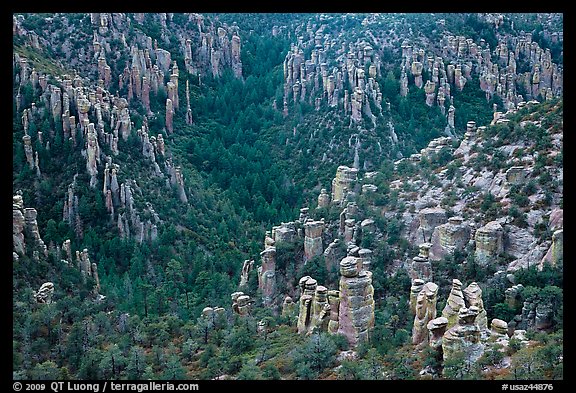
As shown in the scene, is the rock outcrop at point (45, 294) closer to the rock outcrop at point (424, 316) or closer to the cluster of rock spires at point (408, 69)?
the rock outcrop at point (424, 316)

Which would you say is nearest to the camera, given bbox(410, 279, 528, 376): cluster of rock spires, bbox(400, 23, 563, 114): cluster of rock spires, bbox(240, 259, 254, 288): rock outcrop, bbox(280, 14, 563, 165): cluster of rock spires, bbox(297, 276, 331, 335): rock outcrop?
bbox(410, 279, 528, 376): cluster of rock spires

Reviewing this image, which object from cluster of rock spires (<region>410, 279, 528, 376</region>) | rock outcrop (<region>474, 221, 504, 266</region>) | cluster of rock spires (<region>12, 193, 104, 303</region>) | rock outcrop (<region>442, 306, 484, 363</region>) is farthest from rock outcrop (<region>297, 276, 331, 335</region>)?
cluster of rock spires (<region>12, 193, 104, 303</region>)

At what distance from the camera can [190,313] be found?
42.0 m

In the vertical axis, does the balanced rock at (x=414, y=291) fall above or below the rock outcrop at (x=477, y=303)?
below

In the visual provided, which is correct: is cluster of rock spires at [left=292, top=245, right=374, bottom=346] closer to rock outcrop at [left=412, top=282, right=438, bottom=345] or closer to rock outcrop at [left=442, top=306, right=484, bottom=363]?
rock outcrop at [left=412, top=282, right=438, bottom=345]

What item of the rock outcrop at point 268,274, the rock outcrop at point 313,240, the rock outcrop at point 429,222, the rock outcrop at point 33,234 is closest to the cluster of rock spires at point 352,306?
the rock outcrop at point 429,222

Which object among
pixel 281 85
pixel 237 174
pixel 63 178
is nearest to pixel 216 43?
pixel 281 85

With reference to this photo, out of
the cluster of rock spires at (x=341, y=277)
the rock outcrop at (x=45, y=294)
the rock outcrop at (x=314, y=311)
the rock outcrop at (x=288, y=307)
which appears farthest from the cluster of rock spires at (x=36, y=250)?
the rock outcrop at (x=314, y=311)

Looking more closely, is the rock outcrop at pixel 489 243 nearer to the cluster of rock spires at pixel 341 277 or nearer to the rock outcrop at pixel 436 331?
the cluster of rock spires at pixel 341 277

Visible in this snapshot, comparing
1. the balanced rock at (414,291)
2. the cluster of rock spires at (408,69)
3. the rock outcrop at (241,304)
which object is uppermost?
the cluster of rock spires at (408,69)

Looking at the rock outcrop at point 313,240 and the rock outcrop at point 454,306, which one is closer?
the rock outcrop at point 454,306

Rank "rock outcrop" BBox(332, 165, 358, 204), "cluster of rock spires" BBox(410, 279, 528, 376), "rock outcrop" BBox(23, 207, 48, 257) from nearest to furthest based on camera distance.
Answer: "cluster of rock spires" BBox(410, 279, 528, 376) → "rock outcrop" BBox(23, 207, 48, 257) → "rock outcrop" BBox(332, 165, 358, 204)

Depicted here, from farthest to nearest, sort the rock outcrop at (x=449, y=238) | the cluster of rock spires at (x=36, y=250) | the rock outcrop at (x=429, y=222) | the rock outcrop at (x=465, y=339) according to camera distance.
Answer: the cluster of rock spires at (x=36, y=250) < the rock outcrop at (x=429, y=222) < the rock outcrop at (x=449, y=238) < the rock outcrop at (x=465, y=339)

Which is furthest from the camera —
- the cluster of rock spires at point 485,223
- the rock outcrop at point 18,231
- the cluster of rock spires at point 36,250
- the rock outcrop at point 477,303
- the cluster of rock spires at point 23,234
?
the cluster of rock spires at point 23,234
